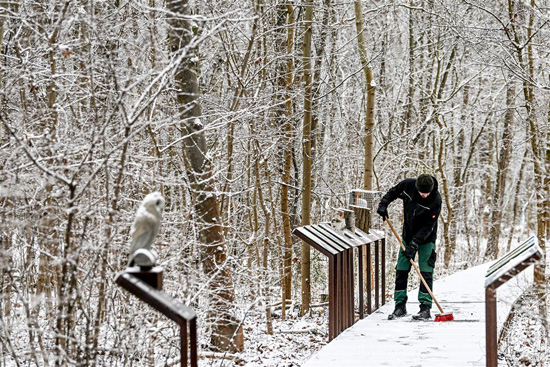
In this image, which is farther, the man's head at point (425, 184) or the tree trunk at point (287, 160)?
the tree trunk at point (287, 160)

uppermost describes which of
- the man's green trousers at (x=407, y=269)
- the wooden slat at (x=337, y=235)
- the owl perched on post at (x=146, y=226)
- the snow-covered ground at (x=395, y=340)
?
the owl perched on post at (x=146, y=226)

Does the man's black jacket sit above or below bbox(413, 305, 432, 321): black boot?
above

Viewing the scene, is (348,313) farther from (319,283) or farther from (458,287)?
(319,283)

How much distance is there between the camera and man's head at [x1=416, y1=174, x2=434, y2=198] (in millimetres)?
8164

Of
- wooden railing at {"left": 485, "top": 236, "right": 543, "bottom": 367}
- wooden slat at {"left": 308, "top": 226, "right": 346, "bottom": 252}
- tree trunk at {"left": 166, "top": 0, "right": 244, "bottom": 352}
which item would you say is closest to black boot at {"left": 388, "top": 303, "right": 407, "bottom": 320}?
wooden slat at {"left": 308, "top": 226, "right": 346, "bottom": 252}

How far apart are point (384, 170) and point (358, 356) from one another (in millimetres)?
12136

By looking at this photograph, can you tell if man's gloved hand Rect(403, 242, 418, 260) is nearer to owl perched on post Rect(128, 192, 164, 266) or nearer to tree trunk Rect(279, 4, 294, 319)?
tree trunk Rect(279, 4, 294, 319)

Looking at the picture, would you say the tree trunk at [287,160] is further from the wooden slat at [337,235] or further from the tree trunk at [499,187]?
the tree trunk at [499,187]

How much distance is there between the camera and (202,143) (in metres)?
8.54

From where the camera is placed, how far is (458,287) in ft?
37.4

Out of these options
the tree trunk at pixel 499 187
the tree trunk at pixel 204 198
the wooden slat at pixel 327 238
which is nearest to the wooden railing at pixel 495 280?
the wooden slat at pixel 327 238

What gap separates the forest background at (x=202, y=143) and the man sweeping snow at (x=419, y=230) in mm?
1436

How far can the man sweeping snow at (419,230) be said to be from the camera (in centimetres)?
832

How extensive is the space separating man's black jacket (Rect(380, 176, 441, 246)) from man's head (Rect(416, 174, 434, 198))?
7.7 inches
